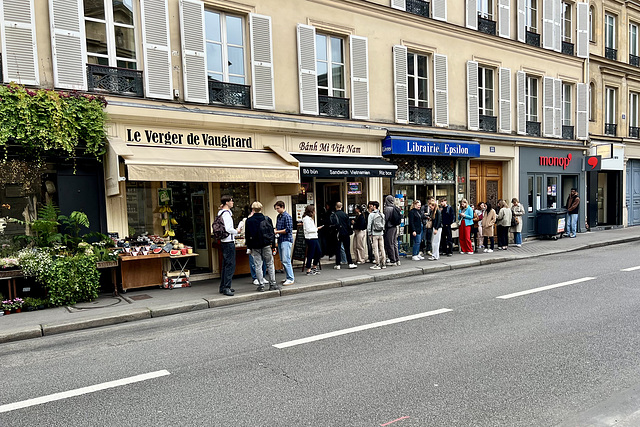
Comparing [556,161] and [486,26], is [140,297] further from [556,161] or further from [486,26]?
[556,161]

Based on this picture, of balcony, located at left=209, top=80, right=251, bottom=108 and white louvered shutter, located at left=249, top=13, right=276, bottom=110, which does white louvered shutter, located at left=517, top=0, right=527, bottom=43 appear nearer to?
white louvered shutter, located at left=249, top=13, right=276, bottom=110

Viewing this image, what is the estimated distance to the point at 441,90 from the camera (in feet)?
48.2

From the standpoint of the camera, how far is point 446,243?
13938mm

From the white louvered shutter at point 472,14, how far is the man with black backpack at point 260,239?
10.8m

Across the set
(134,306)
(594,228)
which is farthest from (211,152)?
(594,228)

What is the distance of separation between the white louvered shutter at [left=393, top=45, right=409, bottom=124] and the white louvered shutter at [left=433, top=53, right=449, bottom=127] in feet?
4.33

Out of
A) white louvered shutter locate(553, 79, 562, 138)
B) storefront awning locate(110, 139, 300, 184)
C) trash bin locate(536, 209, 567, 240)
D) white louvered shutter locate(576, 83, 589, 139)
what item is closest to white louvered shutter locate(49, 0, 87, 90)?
storefront awning locate(110, 139, 300, 184)

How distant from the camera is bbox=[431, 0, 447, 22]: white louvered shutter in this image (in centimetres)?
1445

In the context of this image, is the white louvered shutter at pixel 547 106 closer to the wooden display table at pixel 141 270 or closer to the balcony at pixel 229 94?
the balcony at pixel 229 94

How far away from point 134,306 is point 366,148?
766cm

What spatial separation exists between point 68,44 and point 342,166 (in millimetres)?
6451

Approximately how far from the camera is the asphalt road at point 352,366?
12.4 feet

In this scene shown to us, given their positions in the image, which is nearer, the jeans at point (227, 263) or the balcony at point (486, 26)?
the jeans at point (227, 263)

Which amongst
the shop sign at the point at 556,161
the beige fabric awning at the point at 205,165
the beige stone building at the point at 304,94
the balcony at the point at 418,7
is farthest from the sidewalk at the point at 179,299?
the balcony at the point at 418,7
